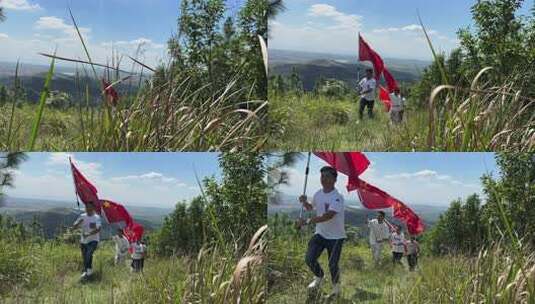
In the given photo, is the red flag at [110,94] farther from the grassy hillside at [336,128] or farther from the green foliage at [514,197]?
the green foliage at [514,197]

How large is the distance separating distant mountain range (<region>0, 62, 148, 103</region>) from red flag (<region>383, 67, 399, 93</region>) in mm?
1280

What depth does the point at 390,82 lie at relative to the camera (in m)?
2.94

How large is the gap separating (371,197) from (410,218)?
252 millimetres

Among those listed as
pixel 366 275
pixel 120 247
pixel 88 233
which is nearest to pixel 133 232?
pixel 120 247

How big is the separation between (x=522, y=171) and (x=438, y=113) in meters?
0.63

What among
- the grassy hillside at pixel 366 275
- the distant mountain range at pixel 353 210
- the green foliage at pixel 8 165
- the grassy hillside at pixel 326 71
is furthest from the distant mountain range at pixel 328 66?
the green foliage at pixel 8 165

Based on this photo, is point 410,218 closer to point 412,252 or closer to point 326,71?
point 412,252

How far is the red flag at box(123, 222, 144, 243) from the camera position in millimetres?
2912

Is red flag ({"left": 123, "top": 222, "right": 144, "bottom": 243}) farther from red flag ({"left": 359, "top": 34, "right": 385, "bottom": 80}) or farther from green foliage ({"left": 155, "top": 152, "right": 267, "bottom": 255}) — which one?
red flag ({"left": 359, "top": 34, "right": 385, "bottom": 80})

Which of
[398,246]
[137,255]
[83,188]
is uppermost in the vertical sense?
[83,188]

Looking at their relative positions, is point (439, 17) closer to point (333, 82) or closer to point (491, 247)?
point (333, 82)

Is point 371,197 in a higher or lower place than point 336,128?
lower

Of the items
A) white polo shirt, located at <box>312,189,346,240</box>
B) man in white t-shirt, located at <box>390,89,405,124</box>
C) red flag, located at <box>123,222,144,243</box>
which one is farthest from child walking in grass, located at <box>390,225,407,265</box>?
red flag, located at <box>123,222,144,243</box>

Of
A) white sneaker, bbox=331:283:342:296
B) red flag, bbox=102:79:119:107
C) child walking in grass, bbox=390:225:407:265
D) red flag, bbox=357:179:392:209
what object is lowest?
white sneaker, bbox=331:283:342:296
